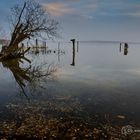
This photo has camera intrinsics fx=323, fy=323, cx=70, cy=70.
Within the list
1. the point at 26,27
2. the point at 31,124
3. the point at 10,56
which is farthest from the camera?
the point at 10,56

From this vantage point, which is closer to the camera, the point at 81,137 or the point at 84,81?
the point at 81,137

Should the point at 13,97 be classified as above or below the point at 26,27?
below

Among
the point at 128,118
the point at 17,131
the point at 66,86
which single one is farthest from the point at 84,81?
the point at 17,131

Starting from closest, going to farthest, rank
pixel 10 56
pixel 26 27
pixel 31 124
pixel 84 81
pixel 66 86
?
pixel 31 124 < pixel 66 86 < pixel 84 81 < pixel 26 27 < pixel 10 56

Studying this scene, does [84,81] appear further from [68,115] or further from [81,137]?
[81,137]

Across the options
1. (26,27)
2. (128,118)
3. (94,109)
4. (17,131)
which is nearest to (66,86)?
(94,109)

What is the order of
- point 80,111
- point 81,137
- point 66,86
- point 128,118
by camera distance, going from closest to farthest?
point 81,137
point 128,118
point 80,111
point 66,86

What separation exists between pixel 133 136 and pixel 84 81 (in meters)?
13.7

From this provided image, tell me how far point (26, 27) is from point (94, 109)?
26343 millimetres

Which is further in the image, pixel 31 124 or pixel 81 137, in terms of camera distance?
pixel 31 124

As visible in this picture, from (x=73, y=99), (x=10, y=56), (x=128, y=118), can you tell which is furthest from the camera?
(x=10, y=56)

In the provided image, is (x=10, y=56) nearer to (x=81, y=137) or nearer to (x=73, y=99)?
(x=73, y=99)

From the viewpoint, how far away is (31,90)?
20.6m

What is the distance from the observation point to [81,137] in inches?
451
